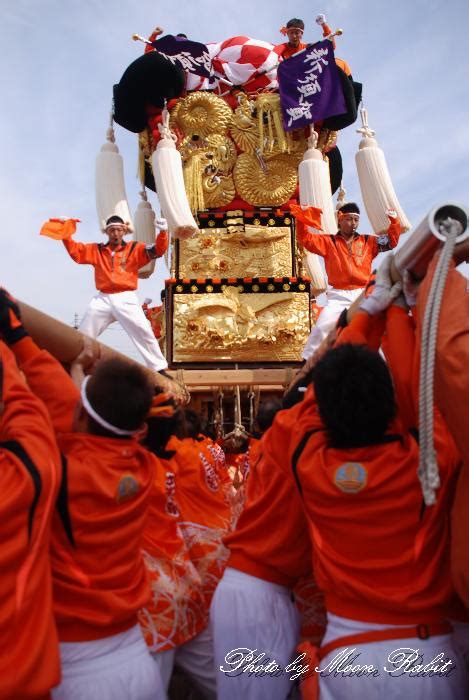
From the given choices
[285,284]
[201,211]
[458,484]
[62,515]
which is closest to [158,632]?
[62,515]

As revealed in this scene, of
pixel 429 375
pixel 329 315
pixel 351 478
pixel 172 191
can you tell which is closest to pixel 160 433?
pixel 351 478

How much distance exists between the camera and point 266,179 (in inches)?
353

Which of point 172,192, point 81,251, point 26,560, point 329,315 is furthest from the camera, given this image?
point 172,192

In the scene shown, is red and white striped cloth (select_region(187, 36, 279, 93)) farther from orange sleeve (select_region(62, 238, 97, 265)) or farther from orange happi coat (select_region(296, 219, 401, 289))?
Answer: orange sleeve (select_region(62, 238, 97, 265))

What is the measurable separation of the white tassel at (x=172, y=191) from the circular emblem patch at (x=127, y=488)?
5762mm

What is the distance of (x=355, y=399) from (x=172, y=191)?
6185mm

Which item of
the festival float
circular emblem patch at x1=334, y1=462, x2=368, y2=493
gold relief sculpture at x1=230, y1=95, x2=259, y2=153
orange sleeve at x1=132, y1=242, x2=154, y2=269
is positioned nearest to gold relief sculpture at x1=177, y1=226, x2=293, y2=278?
the festival float

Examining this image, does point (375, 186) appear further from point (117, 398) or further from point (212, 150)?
point (117, 398)

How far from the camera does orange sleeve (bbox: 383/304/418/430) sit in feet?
5.64

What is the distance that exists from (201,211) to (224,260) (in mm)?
909

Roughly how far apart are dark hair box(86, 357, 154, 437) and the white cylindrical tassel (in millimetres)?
6133

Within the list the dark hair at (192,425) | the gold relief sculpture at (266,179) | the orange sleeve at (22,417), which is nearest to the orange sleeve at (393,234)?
the gold relief sculpture at (266,179)

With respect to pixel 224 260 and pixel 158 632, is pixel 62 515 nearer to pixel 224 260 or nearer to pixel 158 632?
pixel 158 632

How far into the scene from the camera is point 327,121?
28.5 ft
